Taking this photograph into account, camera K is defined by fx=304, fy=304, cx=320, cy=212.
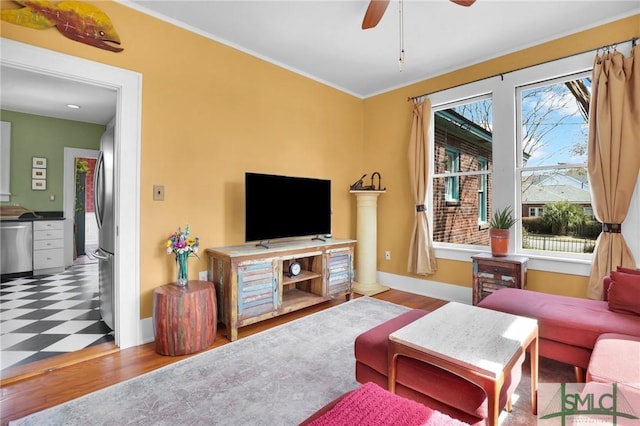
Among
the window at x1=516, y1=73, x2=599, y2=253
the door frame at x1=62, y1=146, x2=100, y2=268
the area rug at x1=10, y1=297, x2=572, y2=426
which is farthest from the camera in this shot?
the door frame at x1=62, y1=146, x2=100, y2=268

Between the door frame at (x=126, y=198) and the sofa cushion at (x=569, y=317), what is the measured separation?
2.81 m

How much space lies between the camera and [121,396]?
1.84 meters

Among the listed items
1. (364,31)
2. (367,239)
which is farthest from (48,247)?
(364,31)

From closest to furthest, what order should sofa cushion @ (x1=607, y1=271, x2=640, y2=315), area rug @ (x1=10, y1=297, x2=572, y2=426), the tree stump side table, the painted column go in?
area rug @ (x1=10, y1=297, x2=572, y2=426)
sofa cushion @ (x1=607, y1=271, x2=640, y2=315)
the tree stump side table
the painted column

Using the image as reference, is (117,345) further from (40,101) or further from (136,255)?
(40,101)

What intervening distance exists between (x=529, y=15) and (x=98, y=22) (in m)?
3.56

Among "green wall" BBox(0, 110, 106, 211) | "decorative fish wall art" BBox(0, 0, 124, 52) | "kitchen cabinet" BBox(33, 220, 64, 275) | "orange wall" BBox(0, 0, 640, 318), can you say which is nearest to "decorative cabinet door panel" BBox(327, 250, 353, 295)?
"orange wall" BBox(0, 0, 640, 318)

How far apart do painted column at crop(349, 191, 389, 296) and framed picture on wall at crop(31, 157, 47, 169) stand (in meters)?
5.18

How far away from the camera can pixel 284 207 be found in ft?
10.8

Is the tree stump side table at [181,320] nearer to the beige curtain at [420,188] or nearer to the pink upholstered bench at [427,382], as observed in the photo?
the pink upholstered bench at [427,382]

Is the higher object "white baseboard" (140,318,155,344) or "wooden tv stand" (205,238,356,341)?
"wooden tv stand" (205,238,356,341)

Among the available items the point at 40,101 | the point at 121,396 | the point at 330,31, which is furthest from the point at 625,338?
the point at 40,101

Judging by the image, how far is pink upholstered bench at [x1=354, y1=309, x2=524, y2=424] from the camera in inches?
50.5

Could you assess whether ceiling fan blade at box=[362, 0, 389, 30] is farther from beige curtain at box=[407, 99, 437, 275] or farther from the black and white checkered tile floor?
the black and white checkered tile floor
